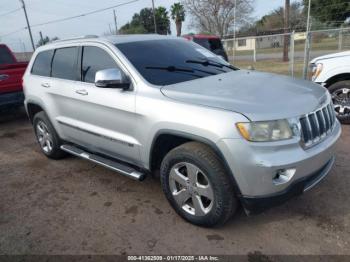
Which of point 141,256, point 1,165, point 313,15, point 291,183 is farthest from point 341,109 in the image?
point 313,15

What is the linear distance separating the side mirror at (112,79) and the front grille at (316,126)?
177cm

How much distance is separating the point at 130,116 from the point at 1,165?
3.11 metres

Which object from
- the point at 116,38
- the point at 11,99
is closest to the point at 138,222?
the point at 116,38

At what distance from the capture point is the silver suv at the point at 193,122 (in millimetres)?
2678

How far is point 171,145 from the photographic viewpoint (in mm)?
3428

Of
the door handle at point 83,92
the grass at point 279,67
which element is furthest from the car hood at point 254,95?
the grass at point 279,67

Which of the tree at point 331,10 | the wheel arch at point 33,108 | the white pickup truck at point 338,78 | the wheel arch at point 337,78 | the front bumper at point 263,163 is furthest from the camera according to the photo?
the tree at point 331,10

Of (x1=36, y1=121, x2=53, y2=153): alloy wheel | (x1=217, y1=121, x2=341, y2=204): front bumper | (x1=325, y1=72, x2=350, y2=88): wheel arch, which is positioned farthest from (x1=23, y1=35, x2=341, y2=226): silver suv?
(x1=325, y1=72, x2=350, y2=88): wheel arch

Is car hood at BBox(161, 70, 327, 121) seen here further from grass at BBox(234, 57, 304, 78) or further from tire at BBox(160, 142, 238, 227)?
grass at BBox(234, 57, 304, 78)

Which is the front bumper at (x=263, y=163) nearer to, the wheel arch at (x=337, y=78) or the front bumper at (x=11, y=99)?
the wheel arch at (x=337, y=78)

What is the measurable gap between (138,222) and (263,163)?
1.50m

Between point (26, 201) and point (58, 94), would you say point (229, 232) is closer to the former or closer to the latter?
point (26, 201)

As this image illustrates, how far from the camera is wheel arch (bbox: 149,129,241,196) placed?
9.07ft

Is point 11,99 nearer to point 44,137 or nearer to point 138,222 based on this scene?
point 44,137
